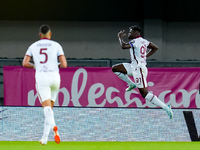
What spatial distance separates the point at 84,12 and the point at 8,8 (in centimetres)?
244

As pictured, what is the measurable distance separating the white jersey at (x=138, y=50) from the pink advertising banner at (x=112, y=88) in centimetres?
277

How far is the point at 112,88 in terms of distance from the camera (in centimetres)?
994

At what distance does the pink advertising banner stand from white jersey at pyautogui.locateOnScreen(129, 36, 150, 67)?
2.77 metres

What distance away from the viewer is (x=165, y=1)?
14.2 meters

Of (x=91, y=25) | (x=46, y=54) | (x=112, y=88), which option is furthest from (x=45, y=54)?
(x=91, y=25)

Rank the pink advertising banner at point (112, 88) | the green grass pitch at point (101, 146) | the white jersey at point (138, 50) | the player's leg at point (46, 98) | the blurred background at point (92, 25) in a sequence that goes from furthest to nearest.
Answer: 1. the blurred background at point (92, 25)
2. the pink advertising banner at point (112, 88)
3. the white jersey at point (138, 50)
4. the green grass pitch at point (101, 146)
5. the player's leg at point (46, 98)

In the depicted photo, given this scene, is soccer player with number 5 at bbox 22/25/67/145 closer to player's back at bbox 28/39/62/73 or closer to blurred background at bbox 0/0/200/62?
player's back at bbox 28/39/62/73

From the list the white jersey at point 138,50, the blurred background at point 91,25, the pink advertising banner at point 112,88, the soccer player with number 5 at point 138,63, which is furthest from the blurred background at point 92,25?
the white jersey at point 138,50

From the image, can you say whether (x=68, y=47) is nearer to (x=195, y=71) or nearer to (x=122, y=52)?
(x=122, y=52)

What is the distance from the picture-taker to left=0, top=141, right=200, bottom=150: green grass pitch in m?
6.15

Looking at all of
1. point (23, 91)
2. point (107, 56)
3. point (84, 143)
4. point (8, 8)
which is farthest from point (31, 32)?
point (84, 143)

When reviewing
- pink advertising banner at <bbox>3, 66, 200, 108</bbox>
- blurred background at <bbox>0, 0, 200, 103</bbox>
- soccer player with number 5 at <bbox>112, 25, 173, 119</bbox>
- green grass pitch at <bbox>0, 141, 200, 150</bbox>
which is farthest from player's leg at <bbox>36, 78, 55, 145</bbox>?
blurred background at <bbox>0, 0, 200, 103</bbox>

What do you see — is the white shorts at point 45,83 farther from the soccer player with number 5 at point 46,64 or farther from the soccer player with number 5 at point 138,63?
the soccer player with number 5 at point 138,63

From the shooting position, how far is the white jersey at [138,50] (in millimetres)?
6980
